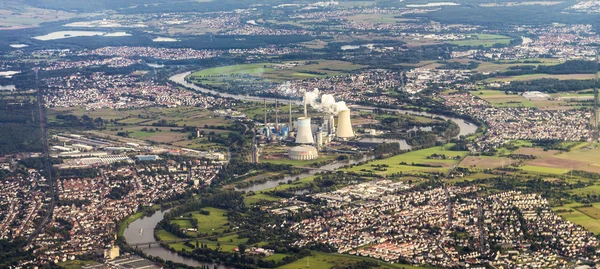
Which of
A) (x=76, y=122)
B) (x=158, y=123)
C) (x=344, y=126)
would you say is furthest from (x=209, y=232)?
(x=76, y=122)

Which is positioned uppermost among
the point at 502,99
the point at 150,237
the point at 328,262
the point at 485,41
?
the point at 328,262

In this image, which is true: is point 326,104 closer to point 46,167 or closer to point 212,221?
point 46,167

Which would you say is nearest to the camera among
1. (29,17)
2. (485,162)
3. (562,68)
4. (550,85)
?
(485,162)

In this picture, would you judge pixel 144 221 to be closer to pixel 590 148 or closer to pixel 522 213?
pixel 522 213

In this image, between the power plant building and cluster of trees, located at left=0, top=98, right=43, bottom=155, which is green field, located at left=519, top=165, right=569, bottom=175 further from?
cluster of trees, located at left=0, top=98, right=43, bottom=155

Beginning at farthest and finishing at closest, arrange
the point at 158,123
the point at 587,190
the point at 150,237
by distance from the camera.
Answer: the point at 158,123, the point at 587,190, the point at 150,237

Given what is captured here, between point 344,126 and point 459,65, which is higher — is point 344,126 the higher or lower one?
the higher one

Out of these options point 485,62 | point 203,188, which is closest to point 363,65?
point 485,62
